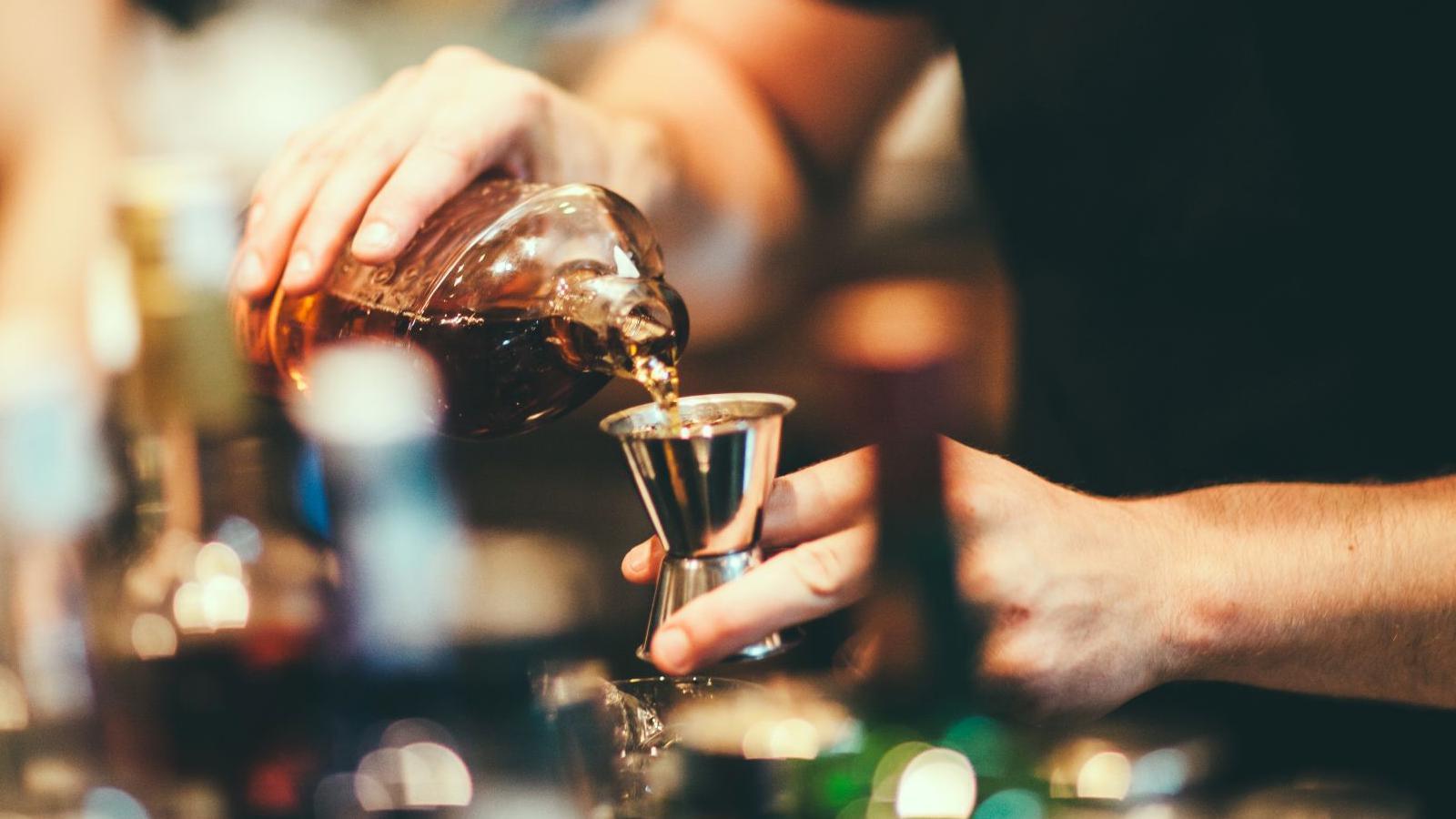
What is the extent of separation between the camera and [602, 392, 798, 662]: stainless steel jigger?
604 mm

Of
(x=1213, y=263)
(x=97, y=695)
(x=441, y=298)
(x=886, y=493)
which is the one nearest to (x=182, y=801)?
(x=97, y=695)

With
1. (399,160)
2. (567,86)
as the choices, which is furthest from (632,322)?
(567,86)

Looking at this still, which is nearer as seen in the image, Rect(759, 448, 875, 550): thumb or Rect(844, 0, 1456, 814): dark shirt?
Rect(759, 448, 875, 550): thumb

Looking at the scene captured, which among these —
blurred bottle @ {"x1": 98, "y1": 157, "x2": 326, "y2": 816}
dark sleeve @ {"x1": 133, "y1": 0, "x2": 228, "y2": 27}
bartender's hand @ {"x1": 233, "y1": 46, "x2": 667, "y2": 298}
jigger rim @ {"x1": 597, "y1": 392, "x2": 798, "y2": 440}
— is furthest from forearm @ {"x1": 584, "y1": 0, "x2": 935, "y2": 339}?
dark sleeve @ {"x1": 133, "y1": 0, "x2": 228, "y2": 27}

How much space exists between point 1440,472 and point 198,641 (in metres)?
1.06

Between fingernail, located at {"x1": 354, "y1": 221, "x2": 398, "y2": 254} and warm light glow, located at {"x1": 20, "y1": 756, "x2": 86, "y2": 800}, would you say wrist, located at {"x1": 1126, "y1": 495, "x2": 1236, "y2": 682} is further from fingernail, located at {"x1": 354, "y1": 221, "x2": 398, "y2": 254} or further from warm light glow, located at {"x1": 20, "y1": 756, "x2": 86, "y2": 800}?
warm light glow, located at {"x1": 20, "y1": 756, "x2": 86, "y2": 800}

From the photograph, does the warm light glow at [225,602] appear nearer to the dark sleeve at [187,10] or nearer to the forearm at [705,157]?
the forearm at [705,157]

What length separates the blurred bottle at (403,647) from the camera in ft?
2.40

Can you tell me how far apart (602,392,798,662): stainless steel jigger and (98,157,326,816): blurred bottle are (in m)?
0.31

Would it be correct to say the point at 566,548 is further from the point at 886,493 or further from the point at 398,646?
the point at 886,493

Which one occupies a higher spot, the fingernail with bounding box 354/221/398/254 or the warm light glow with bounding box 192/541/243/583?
the fingernail with bounding box 354/221/398/254

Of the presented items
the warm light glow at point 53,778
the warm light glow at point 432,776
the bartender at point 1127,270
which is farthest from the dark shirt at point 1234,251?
the warm light glow at point 53,778

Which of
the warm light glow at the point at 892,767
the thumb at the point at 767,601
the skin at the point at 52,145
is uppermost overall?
the skin at the point at 52,145

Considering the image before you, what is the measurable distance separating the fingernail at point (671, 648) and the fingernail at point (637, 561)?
0.44 feet
